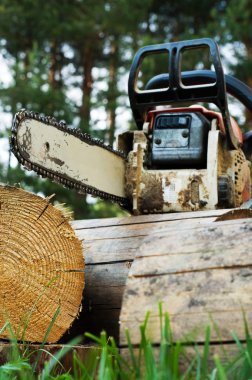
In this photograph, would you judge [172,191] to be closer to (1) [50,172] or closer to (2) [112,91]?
(1) [50,172]

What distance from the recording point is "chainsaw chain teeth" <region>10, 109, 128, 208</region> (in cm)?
205

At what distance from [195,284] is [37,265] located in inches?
32.0

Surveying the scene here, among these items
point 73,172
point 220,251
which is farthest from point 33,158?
point 220,251

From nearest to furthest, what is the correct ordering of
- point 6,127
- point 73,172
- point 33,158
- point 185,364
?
point 185,364 < point 33,158 < point 73,172 < point 6,127

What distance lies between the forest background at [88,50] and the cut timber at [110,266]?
6.56 m

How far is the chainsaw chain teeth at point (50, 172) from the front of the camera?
205cm

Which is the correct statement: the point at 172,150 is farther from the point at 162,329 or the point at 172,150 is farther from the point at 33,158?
the point at 162,329

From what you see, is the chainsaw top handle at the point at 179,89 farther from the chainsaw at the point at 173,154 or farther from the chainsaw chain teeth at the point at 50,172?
the chainsaw chain teeth at the point at 50,172

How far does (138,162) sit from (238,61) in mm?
7985

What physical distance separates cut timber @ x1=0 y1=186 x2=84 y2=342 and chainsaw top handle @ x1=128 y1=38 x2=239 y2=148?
85cm

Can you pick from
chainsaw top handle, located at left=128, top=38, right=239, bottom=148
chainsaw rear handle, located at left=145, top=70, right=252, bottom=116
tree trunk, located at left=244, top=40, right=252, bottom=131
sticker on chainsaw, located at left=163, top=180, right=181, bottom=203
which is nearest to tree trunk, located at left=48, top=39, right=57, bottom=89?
tree trunk, located at left=244, top=40, right=252, bottom=131

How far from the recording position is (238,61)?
33.2 ft

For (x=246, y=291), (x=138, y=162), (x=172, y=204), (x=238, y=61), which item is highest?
(x=238, y=61)

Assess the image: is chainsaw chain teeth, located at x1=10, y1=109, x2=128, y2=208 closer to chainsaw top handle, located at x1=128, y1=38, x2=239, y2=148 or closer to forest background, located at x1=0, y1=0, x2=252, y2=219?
chainsaw top handle, located at x1=128, y1=38, x2=239, y2=148
